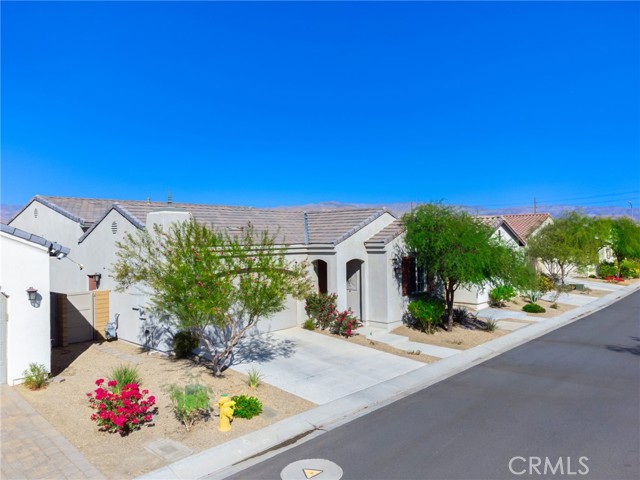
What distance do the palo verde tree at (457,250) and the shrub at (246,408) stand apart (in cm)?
948

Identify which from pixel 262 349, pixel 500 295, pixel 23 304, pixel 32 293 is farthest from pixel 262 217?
pixel 500 295

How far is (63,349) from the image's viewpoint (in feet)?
47.7

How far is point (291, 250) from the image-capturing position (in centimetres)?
1777

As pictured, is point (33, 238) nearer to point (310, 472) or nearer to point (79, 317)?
point (79, 317)

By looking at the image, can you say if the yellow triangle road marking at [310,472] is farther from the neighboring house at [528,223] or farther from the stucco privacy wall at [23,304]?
the neighboring house at [528,223]

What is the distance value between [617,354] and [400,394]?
28.7ft

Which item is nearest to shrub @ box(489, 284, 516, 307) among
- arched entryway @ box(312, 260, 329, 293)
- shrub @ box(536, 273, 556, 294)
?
shrub @ box(536, 273, 556, 294)

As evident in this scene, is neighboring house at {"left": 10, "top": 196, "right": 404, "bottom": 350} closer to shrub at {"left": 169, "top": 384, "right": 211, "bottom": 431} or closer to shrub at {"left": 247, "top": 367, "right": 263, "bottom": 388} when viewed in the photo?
shrub at {"left": 247, "top": 367, "right": 263, "bottom": 388}

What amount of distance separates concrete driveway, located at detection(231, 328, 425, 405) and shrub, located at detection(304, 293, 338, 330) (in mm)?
755

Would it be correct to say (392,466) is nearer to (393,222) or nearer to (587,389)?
(587,389)

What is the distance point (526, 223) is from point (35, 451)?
1496 inches

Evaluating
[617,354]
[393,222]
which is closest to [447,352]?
[617,354]

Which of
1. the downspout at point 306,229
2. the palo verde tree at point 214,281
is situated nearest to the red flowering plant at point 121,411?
the palo verde tree at point 214,281

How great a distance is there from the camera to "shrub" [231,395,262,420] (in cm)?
924
